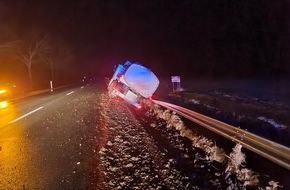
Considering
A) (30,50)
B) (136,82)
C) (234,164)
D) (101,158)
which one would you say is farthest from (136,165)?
(30,50)

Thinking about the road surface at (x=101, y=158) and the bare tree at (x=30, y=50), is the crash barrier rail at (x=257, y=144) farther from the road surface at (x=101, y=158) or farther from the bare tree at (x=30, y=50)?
the bare tree at (x=30, y=50)

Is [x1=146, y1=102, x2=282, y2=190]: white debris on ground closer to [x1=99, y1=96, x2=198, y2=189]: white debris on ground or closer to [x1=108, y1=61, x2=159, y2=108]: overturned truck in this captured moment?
[x1=99, y1=96, x2=198, y2=189]: white debris on ground

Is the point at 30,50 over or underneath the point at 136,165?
over

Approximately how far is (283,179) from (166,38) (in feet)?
337

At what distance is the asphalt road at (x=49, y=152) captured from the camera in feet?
19.9

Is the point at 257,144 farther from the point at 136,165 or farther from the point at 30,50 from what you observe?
the point at 30,50

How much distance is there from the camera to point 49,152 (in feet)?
26.5

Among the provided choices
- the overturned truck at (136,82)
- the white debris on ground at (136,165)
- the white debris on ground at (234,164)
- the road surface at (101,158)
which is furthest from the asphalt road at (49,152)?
the overturned truck at (136,82)

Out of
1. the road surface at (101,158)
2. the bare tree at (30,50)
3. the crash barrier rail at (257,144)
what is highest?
the bare tree at (30,50)

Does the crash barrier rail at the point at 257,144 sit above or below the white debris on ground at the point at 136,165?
above

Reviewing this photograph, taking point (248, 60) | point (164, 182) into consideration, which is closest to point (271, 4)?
point (248, 60)

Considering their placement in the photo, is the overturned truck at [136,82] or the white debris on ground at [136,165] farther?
the overturned truck at [136,82]

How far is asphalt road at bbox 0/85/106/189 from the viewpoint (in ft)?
19.9

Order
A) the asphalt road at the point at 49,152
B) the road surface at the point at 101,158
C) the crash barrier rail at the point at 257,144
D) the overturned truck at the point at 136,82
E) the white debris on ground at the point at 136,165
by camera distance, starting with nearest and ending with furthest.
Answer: the crash barrier rail at the point at 257,144, the white debris on ground at the point at 136,165, the road surface at the point at 101,158, the asphalt road at the point at 49,152, the overturned truck at the point at 136,82
